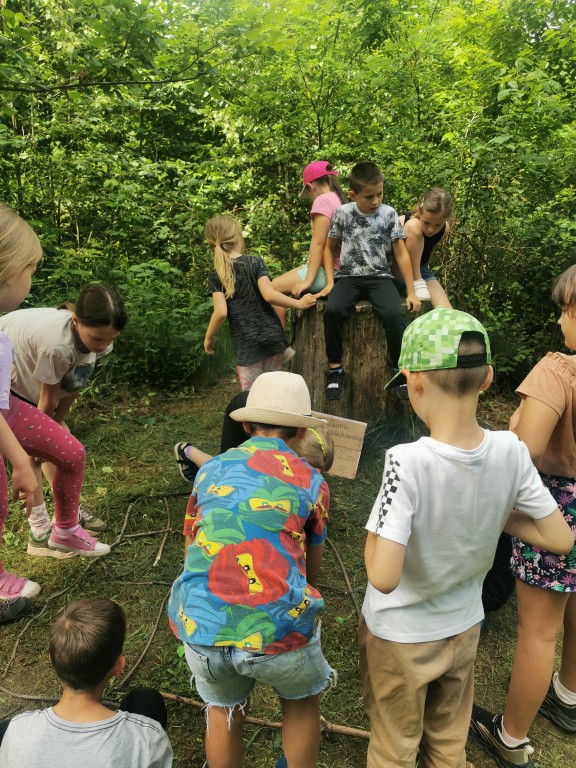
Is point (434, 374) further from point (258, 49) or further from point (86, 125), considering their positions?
point (86, 125)

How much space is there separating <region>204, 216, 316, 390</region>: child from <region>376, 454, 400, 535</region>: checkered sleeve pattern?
2.49 m

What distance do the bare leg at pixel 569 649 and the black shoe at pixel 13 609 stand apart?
92.3 inches

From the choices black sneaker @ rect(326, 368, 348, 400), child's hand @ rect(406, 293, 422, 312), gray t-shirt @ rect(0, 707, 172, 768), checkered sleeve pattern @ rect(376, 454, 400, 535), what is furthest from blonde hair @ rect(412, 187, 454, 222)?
gray t-shirt @ rect(0, 707, 172, 768)

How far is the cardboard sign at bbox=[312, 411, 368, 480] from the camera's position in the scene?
3457mm

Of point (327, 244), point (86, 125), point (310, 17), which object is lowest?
point (327, 244)

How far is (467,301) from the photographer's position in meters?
5.44

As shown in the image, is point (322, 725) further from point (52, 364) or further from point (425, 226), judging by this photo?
point (425, 226)

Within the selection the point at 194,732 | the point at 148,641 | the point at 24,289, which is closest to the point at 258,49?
the point at 24,289

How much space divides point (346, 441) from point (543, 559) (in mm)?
1821

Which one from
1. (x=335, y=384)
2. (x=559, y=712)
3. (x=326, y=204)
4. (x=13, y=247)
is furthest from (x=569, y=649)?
(x=326, y=204)

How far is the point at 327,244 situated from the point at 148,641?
9.31 feet

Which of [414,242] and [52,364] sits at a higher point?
[414,242]

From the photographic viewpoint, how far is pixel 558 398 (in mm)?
1631

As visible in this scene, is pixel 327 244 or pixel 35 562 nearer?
pixel 35 562
